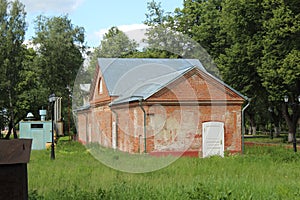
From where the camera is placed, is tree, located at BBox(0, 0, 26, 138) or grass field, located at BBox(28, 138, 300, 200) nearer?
grass field, located at BBox(28, 138, 300, 200)

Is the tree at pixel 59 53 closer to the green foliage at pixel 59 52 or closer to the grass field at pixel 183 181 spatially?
the green foliage at pixel 59 52

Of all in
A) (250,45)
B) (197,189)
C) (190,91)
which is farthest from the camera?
(250,45)

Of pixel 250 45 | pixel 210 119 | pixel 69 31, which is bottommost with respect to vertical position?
pixel 210 119

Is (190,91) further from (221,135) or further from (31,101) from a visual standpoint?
(31,101)

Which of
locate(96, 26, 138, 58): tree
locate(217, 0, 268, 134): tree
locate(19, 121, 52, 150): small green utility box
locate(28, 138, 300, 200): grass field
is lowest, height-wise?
locate(28, 138, 300, 200): grass field

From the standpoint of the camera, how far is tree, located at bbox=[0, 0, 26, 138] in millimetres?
39562

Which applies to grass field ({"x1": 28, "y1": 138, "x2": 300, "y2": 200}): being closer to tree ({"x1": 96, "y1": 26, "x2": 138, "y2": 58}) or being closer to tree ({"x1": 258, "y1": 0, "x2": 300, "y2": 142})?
tree ({"x1": 96, "y1": 26, "x2": 138, "y2": 58})

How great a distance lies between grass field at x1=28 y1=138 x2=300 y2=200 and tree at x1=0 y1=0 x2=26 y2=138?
23625 millimetres

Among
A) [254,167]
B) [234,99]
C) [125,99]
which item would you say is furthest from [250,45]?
[254,167]

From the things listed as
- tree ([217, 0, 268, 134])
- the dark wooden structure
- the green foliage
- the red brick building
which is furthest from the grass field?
the green foliage

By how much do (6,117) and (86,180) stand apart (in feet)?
110

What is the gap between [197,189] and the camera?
9445 millimetres

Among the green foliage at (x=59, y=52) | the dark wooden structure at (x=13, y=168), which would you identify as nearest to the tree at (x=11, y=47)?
the green foliage at (x=59, y=52)

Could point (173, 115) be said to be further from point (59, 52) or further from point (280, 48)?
point (59, 52)
